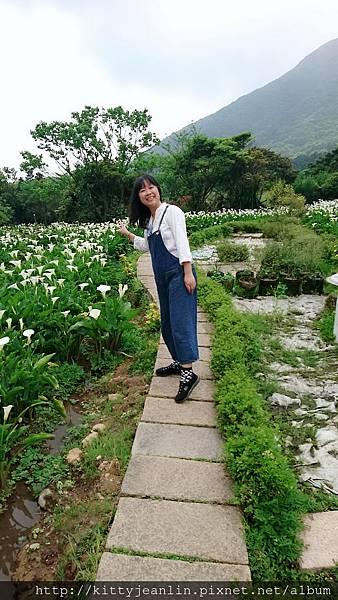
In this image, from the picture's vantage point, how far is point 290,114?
138375 millimetres

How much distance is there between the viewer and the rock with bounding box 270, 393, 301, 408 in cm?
365

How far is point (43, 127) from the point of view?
27.7 m

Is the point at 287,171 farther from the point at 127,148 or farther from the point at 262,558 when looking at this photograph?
the point at 262,558

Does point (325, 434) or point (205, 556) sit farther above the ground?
point (205, 556)

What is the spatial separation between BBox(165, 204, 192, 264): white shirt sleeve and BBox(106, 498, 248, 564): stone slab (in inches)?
63.7

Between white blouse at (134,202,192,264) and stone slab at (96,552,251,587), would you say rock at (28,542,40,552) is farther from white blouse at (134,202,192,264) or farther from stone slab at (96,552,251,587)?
white blouse at (134,202,192,264)

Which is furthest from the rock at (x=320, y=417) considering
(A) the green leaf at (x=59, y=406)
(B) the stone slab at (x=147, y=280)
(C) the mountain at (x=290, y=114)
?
(C) the mountain at (x=290, y=114)

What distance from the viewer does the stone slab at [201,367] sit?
3.87 m

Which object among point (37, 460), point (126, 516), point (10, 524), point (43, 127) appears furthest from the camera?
point (43, 127)

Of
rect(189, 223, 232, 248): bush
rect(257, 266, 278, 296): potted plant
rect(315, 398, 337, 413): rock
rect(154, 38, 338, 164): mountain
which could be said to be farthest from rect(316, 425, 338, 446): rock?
rect(154, 38, 338, 164): mountain

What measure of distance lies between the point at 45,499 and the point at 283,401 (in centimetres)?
206

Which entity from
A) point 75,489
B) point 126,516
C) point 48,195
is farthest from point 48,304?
point 48,195

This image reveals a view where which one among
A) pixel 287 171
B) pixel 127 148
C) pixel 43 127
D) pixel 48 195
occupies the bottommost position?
pixel 287 171

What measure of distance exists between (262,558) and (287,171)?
31.6 m
